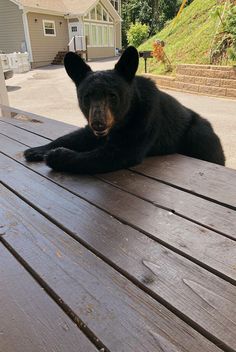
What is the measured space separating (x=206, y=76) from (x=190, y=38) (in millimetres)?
3652

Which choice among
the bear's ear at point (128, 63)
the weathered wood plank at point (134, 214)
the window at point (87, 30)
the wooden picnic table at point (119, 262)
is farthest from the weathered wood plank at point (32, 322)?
the window at point (87, 30)

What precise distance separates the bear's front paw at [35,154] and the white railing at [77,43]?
23981mm

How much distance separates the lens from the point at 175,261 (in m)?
1.30

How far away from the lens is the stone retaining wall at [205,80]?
9.03 m

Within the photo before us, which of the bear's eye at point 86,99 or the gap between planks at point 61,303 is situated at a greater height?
the bear's eye at point 86,99

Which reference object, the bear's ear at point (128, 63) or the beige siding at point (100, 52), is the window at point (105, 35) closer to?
the beige siding at point (100, 52)

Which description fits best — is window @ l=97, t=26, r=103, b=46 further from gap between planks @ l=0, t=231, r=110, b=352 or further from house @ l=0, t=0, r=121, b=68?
gap between planks @ l=0, t=231, r=110, b=352

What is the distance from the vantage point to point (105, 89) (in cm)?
209

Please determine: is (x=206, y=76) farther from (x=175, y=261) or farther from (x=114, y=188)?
(x=175, y=261)

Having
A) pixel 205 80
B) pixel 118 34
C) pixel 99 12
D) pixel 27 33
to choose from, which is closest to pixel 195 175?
pixel 205 80

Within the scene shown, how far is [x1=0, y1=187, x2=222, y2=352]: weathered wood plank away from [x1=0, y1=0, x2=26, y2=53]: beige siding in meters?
23.0

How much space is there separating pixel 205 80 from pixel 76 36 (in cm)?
1800

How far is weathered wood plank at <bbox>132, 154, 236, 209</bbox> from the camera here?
190 centimetres

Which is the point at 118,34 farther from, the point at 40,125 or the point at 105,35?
the point at 40,125
